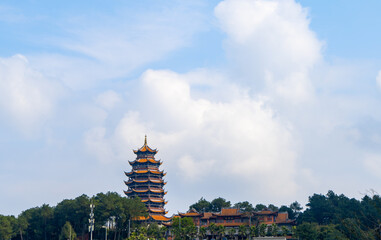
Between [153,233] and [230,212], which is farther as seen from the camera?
[230,212]

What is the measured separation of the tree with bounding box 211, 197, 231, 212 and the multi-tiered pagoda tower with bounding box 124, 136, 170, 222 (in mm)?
16587

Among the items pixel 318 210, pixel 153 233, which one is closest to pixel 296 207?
pixel 318 210

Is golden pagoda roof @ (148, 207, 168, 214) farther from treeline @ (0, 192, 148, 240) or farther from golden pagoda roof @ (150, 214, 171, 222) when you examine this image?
treeline @ (0, 192, 148, 240)

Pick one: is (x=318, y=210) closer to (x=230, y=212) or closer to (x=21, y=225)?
(x=230, y=212)

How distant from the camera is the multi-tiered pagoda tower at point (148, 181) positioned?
119 meters

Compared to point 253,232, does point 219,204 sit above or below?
above

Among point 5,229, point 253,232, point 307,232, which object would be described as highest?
point 5,229

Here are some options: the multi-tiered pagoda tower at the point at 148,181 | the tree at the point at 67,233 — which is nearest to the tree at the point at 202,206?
the multi-tiered pagoda tower at the point at 148,181

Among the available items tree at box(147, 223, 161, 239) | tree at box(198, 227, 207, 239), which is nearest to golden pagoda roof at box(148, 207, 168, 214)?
tree at box(147, 223, 161, 239)

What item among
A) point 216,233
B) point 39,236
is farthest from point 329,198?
point 39,236

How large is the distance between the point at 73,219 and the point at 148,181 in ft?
91.6

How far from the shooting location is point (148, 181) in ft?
396

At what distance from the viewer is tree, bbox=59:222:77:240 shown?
93000mm

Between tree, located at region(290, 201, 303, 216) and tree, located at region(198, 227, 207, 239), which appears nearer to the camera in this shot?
tree, located at region(198, 227, 207, 239)
